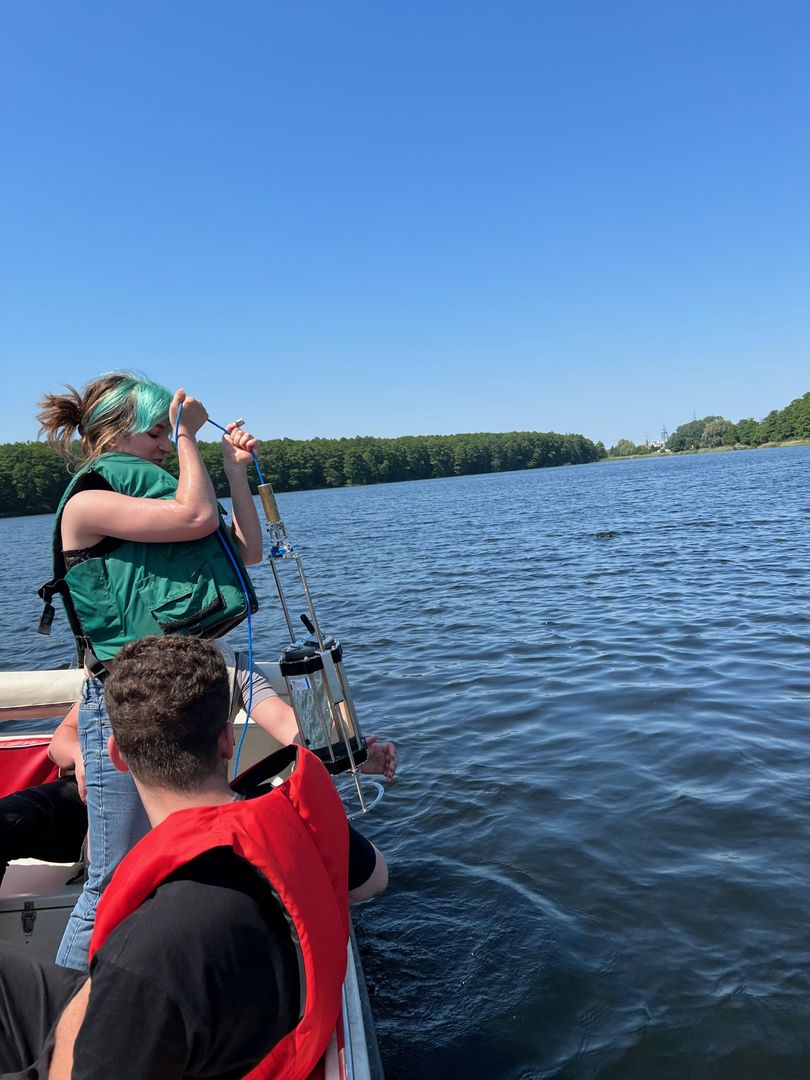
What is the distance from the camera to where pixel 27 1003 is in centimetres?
232

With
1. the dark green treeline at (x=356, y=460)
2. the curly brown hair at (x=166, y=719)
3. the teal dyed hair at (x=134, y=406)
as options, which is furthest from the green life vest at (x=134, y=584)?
the dark green treeline at (x=356, y=460)

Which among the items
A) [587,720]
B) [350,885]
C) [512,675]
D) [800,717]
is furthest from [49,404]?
[512,675]

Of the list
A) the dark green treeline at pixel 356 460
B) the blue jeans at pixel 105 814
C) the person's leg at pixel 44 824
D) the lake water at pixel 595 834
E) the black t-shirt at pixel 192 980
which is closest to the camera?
the black t-shirt at pixel 192 980

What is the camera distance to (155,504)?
326cm

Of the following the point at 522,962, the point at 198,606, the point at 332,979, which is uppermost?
the point at 198,606

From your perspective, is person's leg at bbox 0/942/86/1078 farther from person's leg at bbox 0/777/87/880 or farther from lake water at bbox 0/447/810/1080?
lake water at bbox 0/447/810/1080

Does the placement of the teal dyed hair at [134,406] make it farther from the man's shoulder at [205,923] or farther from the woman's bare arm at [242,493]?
the man's shoulder at [205,923]

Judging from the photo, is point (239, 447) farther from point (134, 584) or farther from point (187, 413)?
point (134, 584)

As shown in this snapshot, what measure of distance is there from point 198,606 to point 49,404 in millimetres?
1123

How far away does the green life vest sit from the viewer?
3309 mm

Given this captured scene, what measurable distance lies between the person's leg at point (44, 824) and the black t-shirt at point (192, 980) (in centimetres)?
205

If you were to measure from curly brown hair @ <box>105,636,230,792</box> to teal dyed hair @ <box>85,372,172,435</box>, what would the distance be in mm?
→ 1555

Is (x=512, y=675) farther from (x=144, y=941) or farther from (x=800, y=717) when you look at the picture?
(x=144, y=941)

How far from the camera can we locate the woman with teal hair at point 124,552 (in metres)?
3.08
